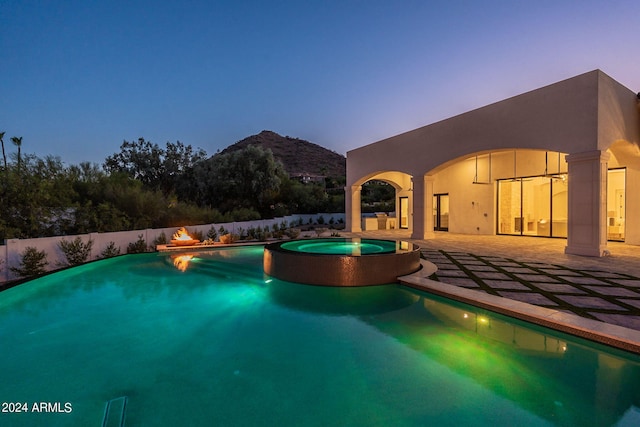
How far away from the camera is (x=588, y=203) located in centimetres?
825

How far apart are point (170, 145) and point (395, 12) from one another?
1807 cm

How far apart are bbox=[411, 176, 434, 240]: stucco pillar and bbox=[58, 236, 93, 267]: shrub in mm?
11699

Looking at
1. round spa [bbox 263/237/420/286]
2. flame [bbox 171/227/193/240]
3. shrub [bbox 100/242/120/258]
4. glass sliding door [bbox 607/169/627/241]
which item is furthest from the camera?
flame [bbox 171/227/193/240]

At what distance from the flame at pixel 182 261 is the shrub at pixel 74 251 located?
7.48ft

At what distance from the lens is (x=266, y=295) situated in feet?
18.2

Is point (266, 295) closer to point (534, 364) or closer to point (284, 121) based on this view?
point (534, 364)

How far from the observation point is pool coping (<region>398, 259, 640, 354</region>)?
3.07 metres

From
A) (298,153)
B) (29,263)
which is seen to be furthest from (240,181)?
(298,153)

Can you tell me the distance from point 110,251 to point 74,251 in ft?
4.17

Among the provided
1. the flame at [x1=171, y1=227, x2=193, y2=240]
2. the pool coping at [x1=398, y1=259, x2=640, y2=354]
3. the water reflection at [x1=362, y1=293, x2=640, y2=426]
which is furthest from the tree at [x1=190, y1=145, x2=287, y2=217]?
the water reflection at [x1=362, y1=293, x2=640, y2=426]

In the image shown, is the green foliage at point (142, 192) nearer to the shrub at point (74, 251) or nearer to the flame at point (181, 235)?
the shrub at point (74, 251)

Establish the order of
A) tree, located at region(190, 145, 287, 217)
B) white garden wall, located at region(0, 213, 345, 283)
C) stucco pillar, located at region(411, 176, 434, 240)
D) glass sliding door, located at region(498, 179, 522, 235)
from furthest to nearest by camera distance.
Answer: tree, located at region(190, 145, 287, 217) → glass sliding door, located at region(498, 179, 522, 235) → stucco pillar, located at region(411, 176, 434, 240) → white garden wall, located at region(0, 213, 345, 283)

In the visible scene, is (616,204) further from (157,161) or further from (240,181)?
(157,161)

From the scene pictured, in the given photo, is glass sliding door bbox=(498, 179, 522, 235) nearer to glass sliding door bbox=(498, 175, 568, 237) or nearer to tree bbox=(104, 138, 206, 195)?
glass sliding door bbox=(498, 175, 568, 237)
